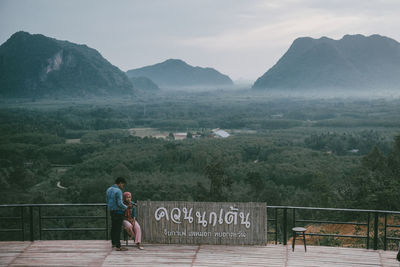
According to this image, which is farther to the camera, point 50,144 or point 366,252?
point 50,144

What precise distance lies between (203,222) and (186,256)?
0.97 meters

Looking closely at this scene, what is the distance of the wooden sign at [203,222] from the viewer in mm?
9445

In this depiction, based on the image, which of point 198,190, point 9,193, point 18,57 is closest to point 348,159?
point 198,190

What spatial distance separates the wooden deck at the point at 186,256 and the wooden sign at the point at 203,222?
7.3 inches

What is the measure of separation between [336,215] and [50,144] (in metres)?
72.2

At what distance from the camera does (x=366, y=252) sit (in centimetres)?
912

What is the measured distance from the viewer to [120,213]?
9.06m

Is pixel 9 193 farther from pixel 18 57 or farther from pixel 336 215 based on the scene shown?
pixel 18 57

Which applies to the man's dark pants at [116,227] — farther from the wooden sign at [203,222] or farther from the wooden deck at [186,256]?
the wooden sign at [203,222]

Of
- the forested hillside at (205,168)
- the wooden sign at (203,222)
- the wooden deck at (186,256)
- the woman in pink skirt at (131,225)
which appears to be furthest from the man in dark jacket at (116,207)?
the forested hillside at (205,168)

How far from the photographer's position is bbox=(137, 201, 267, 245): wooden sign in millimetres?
9445

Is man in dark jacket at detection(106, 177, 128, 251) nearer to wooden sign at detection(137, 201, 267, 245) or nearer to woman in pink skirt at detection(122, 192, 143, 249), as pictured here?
woman in pink skirt at detection(122, 192, 143, 249)

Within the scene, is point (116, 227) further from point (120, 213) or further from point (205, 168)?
point (205, 168)

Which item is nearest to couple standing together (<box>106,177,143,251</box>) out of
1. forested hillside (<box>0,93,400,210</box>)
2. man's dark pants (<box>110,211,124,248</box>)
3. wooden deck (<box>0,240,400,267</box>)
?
man's dark pants (<box>110,211,124,248</box>)
